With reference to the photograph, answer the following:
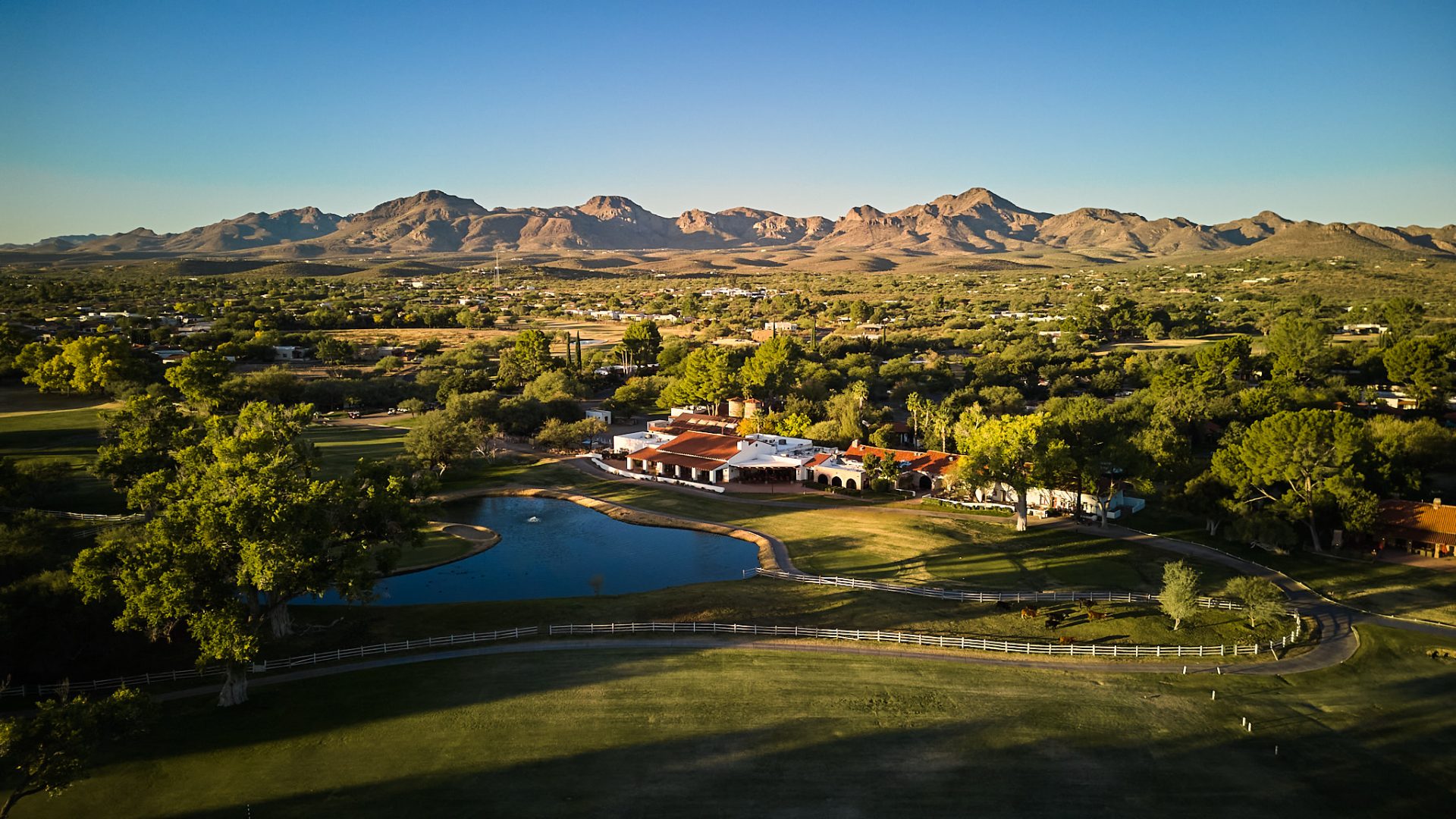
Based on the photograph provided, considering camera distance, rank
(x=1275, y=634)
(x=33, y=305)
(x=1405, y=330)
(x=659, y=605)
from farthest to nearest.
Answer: (x=33, y=305), (x=1405, y=330), (x=659, y=605), (x=1275, y=634)

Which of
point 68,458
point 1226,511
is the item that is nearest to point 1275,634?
point 1226,511

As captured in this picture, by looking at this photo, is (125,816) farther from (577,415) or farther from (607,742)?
(577,415)

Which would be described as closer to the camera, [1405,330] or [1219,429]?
[1219,429]

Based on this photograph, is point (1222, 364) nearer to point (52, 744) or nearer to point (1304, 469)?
point (1304, 469)

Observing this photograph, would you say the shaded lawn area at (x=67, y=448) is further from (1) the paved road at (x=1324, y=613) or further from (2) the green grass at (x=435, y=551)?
(1) the paved road at (x=1324, y=613)

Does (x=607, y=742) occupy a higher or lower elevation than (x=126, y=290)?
lower

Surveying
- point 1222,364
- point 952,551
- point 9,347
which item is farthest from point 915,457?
point 9,347

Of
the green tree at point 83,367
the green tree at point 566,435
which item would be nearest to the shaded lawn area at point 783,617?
the green tree at point 566,435
